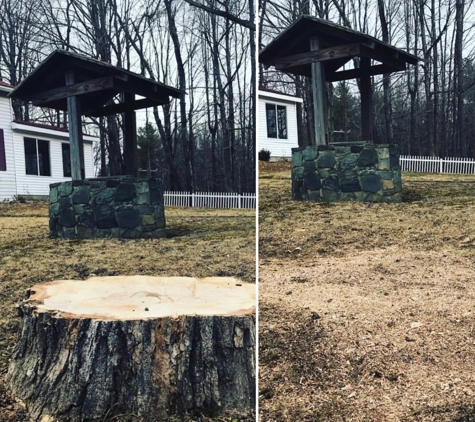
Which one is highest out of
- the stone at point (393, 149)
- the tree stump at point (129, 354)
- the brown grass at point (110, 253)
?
the stone at point (393, 149)

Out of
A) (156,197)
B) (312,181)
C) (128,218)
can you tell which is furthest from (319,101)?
(128,218)

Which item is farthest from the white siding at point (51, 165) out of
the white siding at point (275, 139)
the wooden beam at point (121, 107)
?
the white siding at point (275, 139)

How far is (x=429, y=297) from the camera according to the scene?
5.37ft

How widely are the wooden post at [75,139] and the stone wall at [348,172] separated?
66cm

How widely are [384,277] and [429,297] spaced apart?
145mm

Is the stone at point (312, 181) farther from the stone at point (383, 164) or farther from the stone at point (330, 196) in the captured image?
the stone at point (383, 164)

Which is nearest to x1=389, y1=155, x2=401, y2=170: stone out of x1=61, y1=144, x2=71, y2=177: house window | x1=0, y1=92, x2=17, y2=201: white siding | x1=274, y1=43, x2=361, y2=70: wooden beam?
x1=274, y1=43, x2=361, y2=70: wooden beam

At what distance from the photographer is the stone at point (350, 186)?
1.69 meters

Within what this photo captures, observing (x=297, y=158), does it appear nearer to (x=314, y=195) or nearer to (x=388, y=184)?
(x=314, y=195)

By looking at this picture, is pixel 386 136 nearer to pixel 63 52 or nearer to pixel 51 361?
pixel 63 52

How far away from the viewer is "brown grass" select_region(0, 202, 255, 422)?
167 centimetres

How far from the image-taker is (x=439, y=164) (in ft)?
5.19

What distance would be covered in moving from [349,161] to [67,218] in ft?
2.95

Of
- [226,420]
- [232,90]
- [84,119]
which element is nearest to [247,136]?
[232,90]
